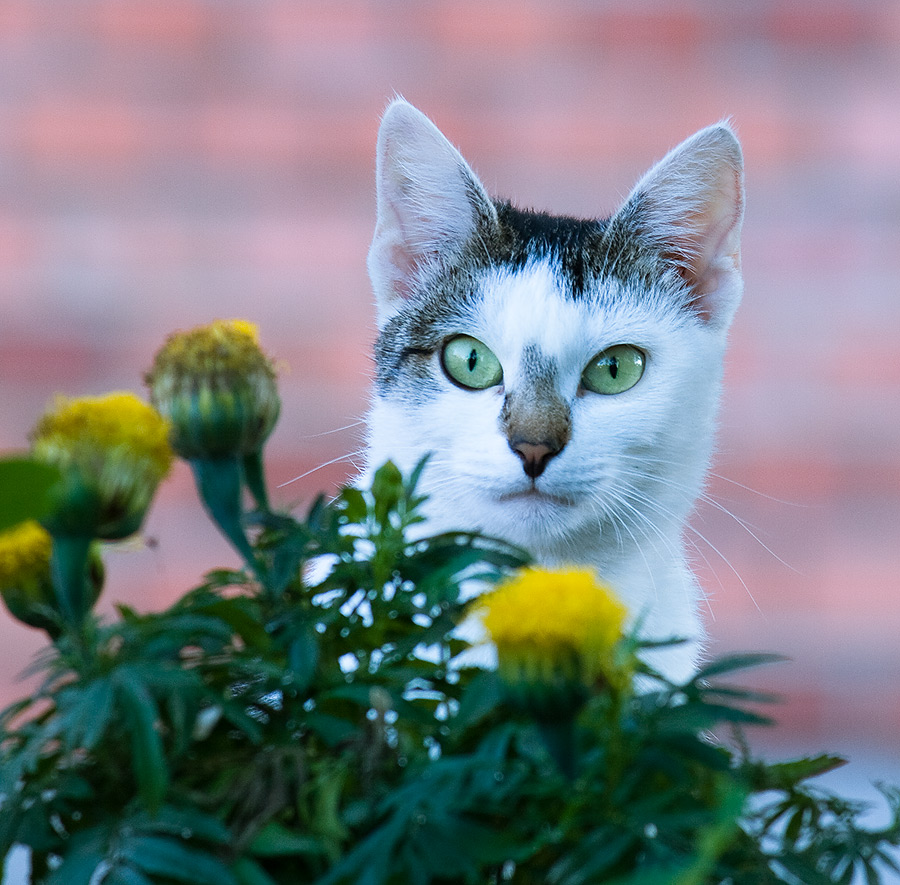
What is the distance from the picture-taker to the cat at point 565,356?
2.65ft

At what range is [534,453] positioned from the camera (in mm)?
768

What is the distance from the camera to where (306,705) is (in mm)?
338

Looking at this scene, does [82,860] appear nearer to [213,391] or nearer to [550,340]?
[213,391]

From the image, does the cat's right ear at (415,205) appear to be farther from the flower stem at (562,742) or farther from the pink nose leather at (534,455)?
the flower stem at (562,742)

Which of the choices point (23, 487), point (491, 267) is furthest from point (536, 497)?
point (23, 487)

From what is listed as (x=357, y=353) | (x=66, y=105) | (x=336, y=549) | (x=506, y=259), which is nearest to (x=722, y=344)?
(x=506, y=259)

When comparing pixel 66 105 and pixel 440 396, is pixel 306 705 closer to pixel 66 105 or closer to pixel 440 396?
pixel 440 396

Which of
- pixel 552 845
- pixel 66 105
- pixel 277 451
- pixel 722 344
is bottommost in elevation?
pixel 277 451

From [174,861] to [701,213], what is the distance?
79cm

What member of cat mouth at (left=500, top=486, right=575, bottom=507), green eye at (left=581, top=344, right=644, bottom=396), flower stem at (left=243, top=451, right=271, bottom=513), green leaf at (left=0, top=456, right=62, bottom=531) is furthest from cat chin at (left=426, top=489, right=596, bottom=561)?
green leaf at (left=0, top=456, right=62, bottom=531)

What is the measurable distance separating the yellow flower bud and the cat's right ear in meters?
0.66

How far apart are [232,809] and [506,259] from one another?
2.28ft

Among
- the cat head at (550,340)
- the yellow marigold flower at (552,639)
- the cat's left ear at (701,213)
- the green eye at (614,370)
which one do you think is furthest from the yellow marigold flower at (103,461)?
the cat's left ear at (701,213)

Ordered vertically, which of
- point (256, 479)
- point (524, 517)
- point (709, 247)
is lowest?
point (524, 517)
